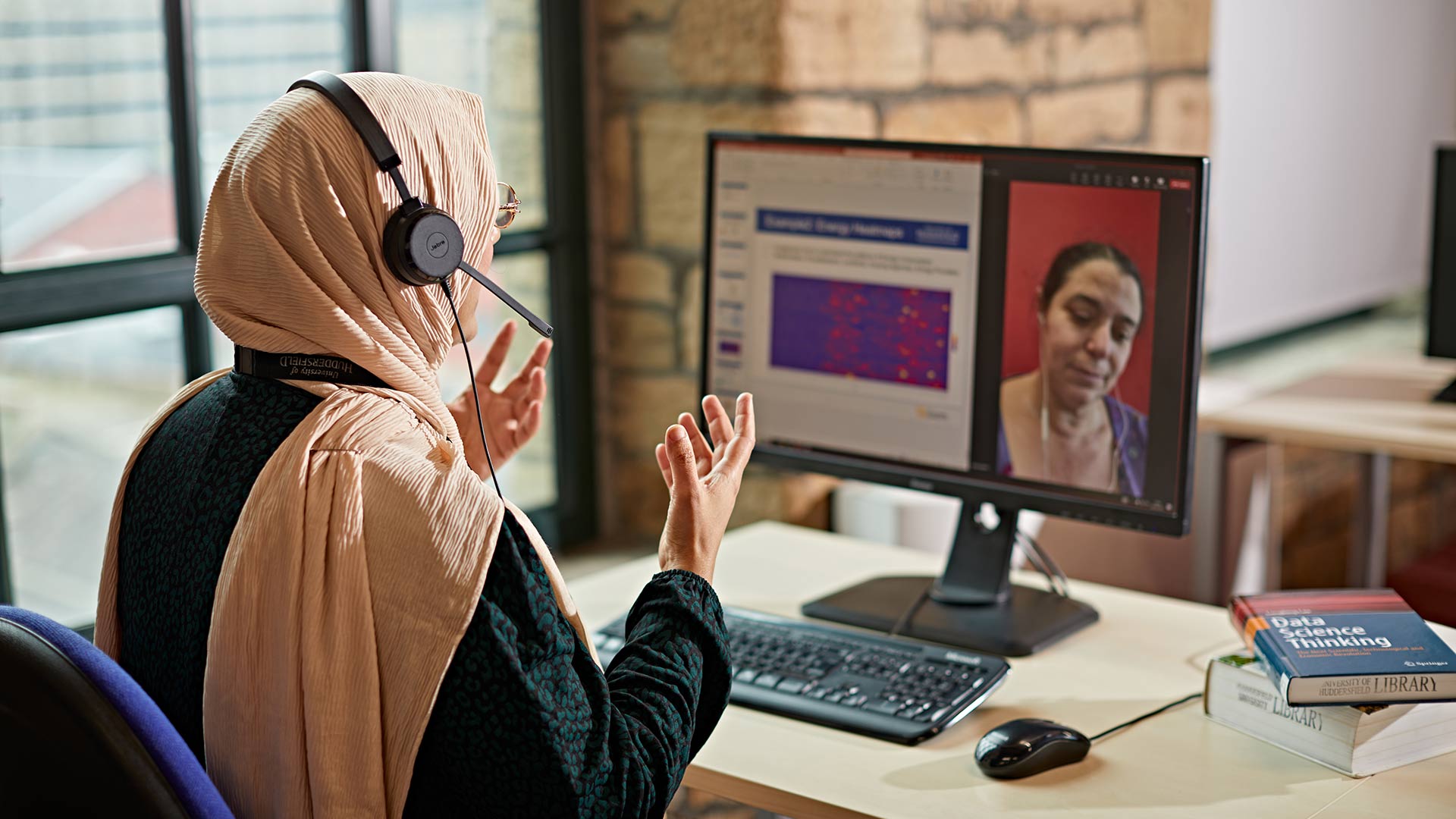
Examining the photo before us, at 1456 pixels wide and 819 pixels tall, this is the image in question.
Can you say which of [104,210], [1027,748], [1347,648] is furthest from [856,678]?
[104,210]

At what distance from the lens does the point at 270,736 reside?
1011 millimetres

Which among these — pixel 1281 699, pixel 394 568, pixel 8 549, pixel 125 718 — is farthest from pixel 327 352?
pixel 8 549

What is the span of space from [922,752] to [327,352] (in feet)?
2.02

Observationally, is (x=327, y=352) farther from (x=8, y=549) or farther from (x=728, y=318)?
(x=8, y=549)

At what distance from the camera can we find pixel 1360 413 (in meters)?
2.54

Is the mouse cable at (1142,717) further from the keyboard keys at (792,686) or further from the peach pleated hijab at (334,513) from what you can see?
the peach pleated hijab at (334,513)

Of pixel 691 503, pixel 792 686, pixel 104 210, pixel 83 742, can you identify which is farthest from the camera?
pixel 104 210

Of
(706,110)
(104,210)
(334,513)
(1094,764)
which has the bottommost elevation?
(1094,764)

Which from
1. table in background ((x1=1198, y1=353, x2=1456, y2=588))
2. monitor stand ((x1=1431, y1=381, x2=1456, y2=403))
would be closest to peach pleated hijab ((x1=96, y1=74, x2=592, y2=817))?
table in background ((x1=1198, y1=353, x2=1456, y2=588))

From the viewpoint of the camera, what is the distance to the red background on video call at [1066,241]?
4.71 ft

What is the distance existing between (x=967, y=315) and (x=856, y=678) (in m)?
0.40

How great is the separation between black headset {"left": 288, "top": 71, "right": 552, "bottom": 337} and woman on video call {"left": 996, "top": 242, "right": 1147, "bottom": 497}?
680 mm

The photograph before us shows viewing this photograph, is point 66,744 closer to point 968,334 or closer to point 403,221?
point 403,221

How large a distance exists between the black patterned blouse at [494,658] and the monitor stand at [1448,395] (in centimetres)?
191
